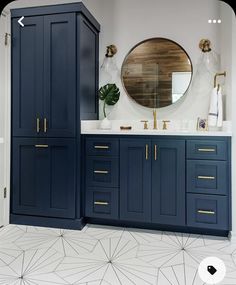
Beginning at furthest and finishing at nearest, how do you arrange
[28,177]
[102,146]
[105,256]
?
[28,177] → [102,146] → [105,256]

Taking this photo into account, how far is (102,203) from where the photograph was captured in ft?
9.61

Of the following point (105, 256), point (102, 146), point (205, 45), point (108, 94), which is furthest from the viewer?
point (108, 94)

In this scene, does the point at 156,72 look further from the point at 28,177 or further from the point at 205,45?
the point at 28,177

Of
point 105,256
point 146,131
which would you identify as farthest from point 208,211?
point 105,256

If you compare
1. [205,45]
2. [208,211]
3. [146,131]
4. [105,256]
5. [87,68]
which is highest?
[205,45]

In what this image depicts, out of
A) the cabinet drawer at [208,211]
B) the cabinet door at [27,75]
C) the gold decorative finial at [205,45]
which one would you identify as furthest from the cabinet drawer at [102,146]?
the gold decorative finial at [205,45]

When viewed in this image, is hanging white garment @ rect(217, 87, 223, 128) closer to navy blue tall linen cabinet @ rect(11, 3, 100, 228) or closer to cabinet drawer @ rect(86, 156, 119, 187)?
cabinet drawer @ rect(86, 156, 119, 187)

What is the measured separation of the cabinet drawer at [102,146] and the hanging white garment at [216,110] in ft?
3.23

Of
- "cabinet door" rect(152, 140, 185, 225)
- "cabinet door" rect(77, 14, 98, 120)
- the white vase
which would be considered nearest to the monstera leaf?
"cabinet door" rect(77, 14, 98, 120)

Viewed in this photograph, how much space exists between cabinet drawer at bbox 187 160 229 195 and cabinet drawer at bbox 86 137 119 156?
2.37 feet

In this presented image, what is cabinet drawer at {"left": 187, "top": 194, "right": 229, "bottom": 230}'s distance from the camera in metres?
2.63

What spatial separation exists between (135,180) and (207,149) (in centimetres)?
74

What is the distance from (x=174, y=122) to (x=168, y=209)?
3.29 feet

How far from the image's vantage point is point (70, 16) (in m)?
2.85
